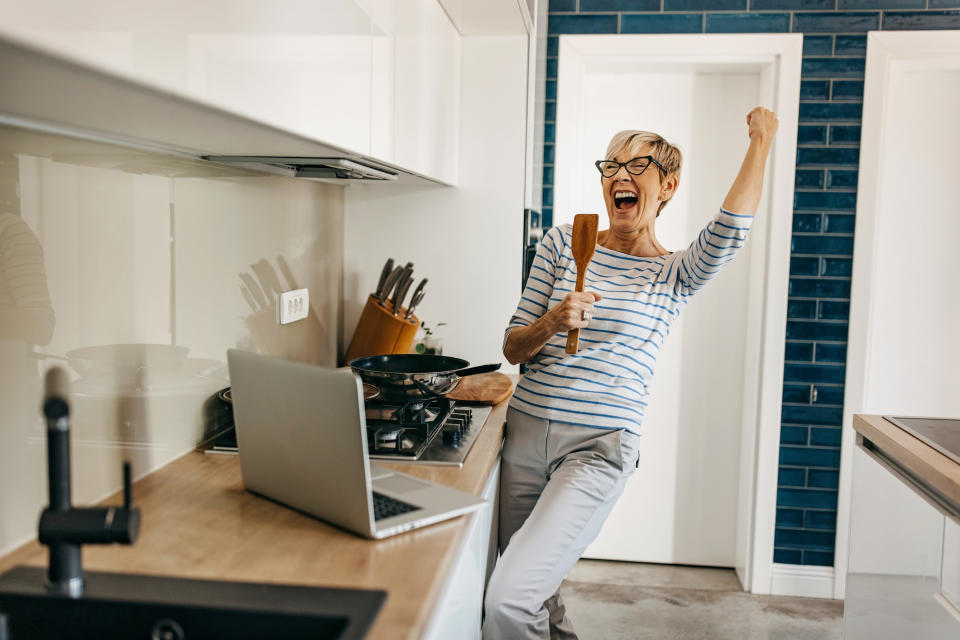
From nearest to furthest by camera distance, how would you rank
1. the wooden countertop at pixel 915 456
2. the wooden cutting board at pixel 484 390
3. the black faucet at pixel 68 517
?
the black faucet at pixel 68 517 → the wooden countertop at pixel 915 456 → the wooden cutting board at pixel 484 390

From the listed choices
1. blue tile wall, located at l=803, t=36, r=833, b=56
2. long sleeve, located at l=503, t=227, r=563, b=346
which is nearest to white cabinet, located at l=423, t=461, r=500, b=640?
long sleeve, located at l=503, t=227, r=563, b=346

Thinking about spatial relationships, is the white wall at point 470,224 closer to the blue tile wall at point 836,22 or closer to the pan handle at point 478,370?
the pan handle at point 478,370

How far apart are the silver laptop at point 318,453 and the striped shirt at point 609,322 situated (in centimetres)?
62

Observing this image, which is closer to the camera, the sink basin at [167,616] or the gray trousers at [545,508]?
the sink basin at [167,616]

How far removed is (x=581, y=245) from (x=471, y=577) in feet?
2.75

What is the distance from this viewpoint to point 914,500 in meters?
1.70

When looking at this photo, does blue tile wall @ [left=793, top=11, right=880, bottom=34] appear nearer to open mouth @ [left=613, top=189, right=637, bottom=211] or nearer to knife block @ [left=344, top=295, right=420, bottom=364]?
open mouth @ [left=613, top=189, right=637, bottom=211]

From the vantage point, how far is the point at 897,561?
1.76 meters

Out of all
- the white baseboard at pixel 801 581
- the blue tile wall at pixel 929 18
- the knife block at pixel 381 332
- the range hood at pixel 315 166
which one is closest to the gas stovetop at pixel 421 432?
the knife block at pixel 381 332

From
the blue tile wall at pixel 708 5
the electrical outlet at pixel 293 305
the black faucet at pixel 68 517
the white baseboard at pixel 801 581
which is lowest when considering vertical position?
the white baseboard at pixel 801 581

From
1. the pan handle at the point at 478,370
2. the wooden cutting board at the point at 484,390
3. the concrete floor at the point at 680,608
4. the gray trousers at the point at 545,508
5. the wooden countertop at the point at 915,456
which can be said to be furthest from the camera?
the concrete floor at the point at 680,608

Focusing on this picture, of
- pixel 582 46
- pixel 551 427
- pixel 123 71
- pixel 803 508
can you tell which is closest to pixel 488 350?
pixel 551 427

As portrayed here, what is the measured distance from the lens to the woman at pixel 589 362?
1875 mm

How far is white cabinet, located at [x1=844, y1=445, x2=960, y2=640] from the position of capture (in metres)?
1.58
